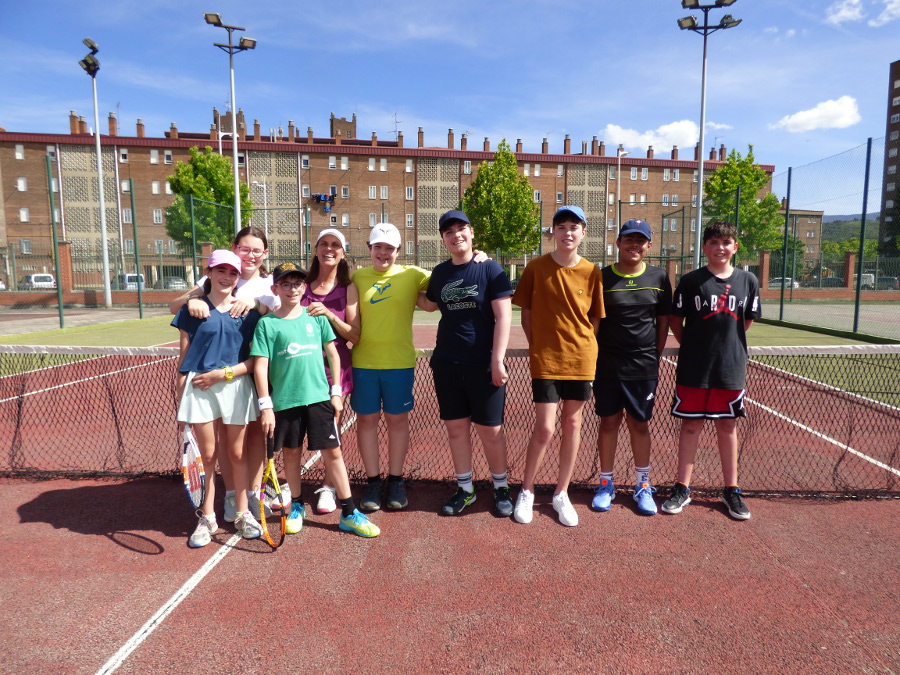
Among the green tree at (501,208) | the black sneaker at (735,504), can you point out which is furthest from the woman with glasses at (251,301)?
the green tree at (501,208)

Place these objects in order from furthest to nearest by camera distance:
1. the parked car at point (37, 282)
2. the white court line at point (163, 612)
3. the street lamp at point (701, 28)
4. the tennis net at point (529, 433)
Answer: the parked car at point (37, 282) → the street lamp at point (701, 28) → the tennis net at point (529, 433) → the white court line at point (163, 612)

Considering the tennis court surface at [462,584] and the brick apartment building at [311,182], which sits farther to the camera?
the brick apartment building at [311,182]

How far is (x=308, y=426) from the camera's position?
3.42m

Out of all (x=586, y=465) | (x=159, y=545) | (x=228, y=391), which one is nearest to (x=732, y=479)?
(x=586, y=465)

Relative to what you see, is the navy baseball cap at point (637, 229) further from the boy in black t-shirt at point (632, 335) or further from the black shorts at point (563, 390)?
the black shorts at point (563, 390)

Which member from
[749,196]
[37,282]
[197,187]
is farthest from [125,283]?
[749,196]

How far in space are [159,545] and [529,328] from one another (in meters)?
2.70

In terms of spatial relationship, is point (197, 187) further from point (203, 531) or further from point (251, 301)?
point (203, 531)

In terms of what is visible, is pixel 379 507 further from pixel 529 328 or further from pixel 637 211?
pixel 637 211

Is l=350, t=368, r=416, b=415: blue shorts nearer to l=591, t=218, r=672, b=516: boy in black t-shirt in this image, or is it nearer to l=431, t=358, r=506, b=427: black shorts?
l=431, t=358, r=506, b=427: black shorts

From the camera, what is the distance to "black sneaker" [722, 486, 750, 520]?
11.9ft

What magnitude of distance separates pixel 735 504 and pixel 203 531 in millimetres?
3481

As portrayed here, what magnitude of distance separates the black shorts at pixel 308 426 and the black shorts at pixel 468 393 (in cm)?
74

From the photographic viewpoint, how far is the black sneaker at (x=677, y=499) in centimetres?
372
